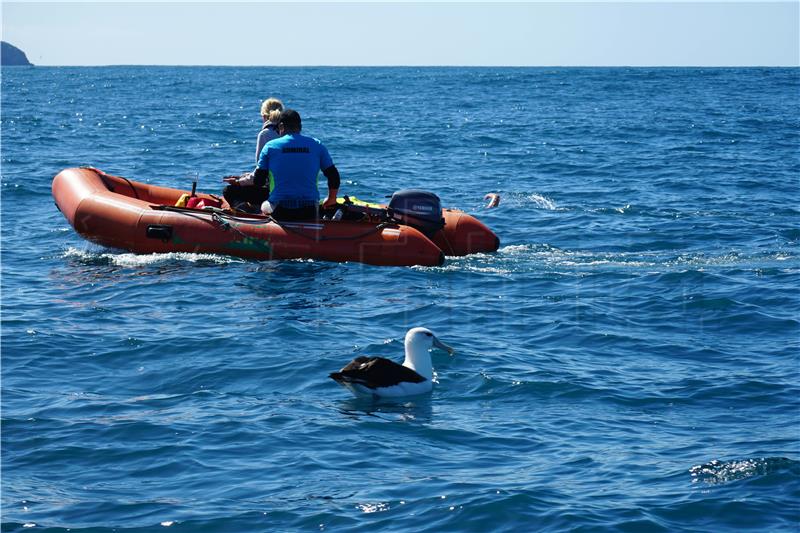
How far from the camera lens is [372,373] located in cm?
747

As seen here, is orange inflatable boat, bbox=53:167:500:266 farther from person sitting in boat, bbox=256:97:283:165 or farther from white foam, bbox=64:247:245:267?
person sitting in boat, bbox=256:97:283:165

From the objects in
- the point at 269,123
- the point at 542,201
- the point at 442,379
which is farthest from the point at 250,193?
the point at 542,201

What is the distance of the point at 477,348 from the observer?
29.4ft

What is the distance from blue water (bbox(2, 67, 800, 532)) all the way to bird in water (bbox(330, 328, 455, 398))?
140mm

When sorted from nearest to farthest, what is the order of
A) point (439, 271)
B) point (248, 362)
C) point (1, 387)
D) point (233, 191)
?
point (1, 387) < point (248, 362) < point (439, 271) < point (233, 191)

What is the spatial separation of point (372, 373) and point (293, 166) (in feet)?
15.9

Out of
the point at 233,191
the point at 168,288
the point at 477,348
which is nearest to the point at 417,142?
the point at 233,191

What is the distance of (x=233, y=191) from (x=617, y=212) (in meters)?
6.60

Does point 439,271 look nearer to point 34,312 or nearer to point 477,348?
point 477,348

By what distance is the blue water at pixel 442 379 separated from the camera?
5.88 meters

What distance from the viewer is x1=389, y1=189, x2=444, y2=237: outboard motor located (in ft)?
40.1

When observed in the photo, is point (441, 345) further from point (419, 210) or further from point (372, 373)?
point (419, 210)

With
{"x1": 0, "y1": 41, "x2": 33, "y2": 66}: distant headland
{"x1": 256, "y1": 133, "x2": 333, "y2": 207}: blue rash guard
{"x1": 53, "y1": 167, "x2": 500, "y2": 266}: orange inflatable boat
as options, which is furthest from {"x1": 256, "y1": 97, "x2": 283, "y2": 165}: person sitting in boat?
{"x1": 0, "y1": 41, "x2": 33, "y2": 66}: distant headland

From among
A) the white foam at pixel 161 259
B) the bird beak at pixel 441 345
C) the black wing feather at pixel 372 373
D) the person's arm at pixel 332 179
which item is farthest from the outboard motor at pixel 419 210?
the black wing feather at pixel 372 373
